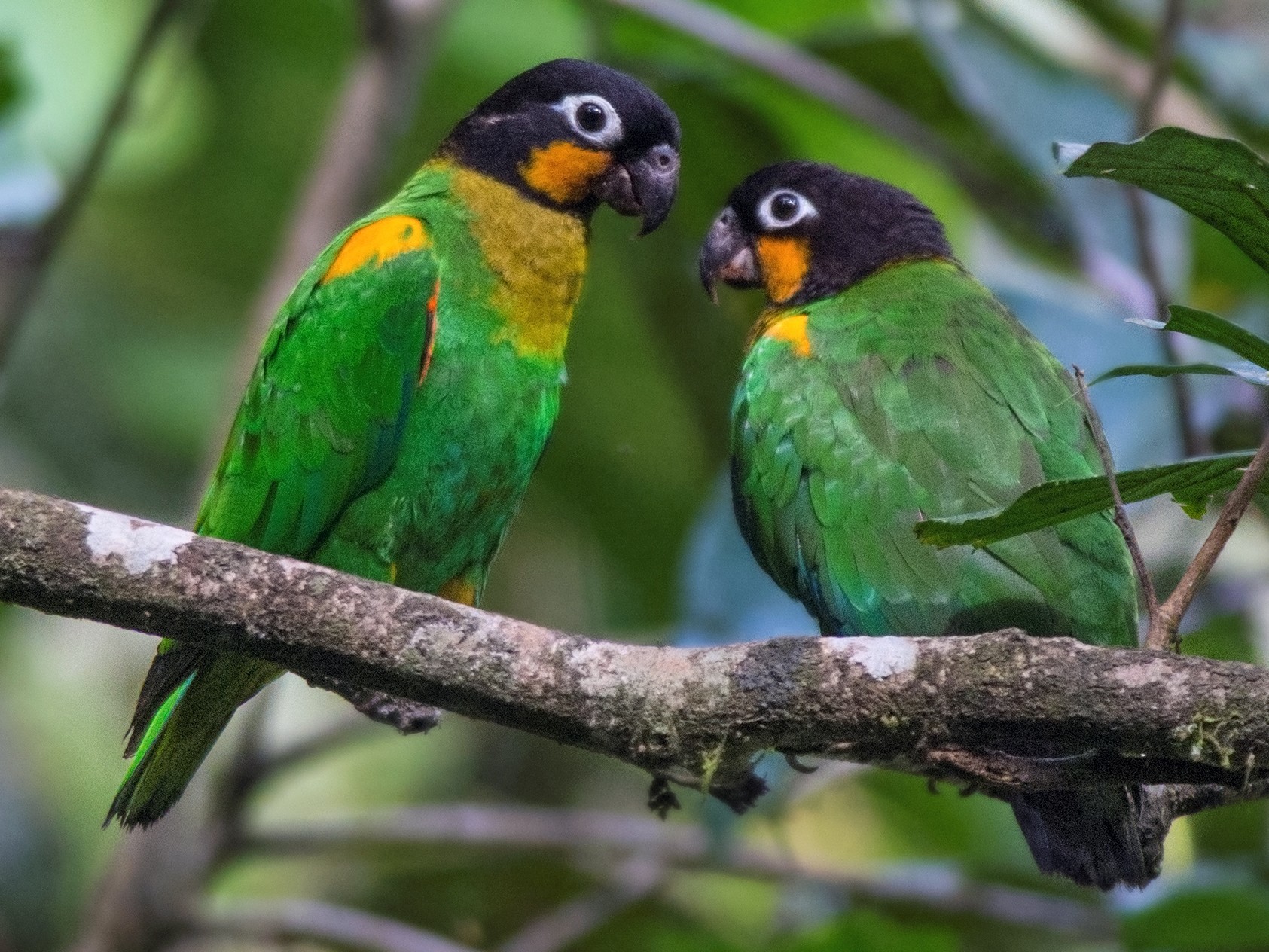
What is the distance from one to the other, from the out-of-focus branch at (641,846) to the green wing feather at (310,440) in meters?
1.01

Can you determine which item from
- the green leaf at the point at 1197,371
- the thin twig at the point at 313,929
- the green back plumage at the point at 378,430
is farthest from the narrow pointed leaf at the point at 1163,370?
the thin twig at the point at 313,929

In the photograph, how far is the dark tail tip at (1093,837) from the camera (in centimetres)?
250

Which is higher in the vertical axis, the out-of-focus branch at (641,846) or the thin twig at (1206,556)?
the thin twig at (1206,556)

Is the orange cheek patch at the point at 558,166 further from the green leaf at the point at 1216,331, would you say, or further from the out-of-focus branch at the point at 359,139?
the green leaf at the point at 1216,331

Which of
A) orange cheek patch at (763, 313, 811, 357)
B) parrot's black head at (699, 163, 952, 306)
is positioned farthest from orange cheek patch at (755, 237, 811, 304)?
orange cheek patch at (763, 313, 811, 357)

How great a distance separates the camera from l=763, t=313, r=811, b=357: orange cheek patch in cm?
308

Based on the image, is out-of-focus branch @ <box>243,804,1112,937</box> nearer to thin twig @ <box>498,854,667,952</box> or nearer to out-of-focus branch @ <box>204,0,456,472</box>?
thin twig @ <box>498,854,667,952</box>

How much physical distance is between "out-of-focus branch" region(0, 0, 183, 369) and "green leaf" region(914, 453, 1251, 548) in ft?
9.08

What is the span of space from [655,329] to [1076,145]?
338 cm

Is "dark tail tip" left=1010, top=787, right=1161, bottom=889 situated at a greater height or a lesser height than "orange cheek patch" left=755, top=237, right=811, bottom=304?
lesser

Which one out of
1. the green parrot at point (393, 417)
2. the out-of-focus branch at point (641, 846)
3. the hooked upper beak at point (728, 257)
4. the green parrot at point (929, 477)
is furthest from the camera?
the out-of-focus branch at point (641, 846)

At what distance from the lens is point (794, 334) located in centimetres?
313

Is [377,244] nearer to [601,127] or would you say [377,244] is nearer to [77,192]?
[601,127]

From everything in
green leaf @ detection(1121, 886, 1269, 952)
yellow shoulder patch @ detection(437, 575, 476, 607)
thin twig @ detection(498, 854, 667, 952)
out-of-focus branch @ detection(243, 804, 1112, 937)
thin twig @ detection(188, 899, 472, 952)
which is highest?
yellow shoulder patch @ detection(437, 575, 476, 607)
